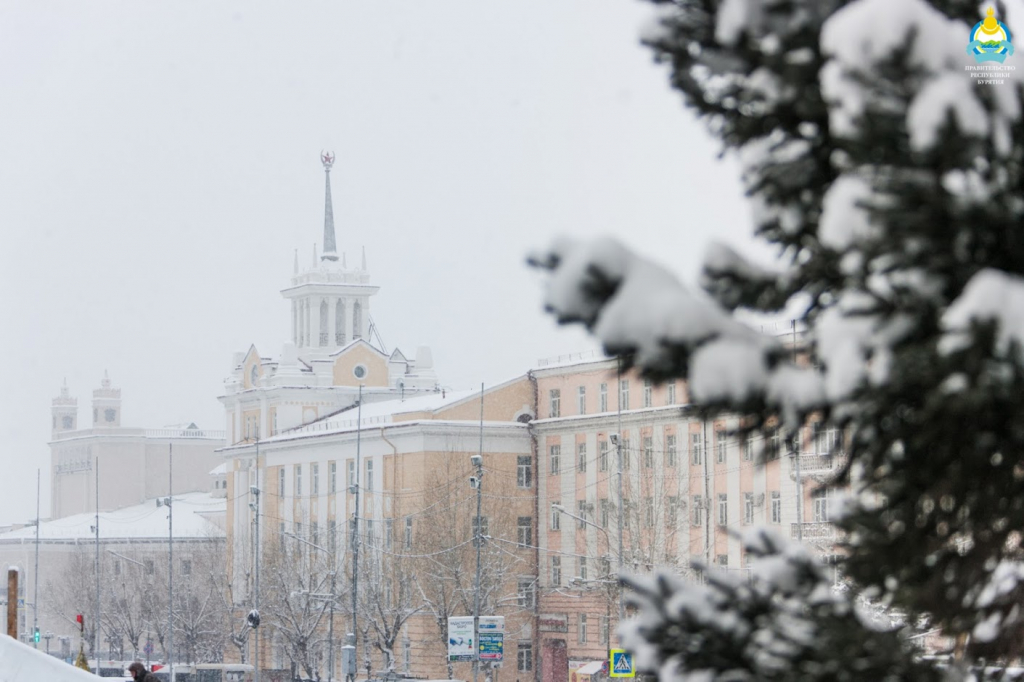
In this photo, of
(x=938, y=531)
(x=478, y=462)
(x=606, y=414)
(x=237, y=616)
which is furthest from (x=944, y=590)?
(x=237, y=616)

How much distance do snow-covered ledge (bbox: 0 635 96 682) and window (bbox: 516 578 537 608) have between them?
4838 centimetres

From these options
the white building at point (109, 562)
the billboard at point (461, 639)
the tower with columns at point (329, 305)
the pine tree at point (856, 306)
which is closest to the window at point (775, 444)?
the pine tree at point (856, 306)

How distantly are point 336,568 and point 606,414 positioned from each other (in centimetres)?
1104

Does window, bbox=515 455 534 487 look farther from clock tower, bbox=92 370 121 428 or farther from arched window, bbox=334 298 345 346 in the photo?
clock tower, bbox=92 370 121 428

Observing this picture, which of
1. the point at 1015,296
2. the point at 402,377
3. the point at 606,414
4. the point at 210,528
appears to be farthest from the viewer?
the point at 210,528

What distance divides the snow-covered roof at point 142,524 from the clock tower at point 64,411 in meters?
73.2

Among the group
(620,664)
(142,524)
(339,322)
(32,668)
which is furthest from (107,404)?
(32,668)

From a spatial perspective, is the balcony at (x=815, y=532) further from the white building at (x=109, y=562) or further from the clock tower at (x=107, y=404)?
the clock tower at (x=107, y=404)

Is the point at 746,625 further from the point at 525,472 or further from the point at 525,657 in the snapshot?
the point at 525,472

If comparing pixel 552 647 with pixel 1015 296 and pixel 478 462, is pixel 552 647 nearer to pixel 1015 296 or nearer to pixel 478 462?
pixel 478 462

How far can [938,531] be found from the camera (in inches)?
143

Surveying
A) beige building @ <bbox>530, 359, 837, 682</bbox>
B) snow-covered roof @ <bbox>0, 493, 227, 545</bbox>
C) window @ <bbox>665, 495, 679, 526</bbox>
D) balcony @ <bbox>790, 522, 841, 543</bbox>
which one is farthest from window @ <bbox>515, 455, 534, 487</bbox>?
snow-covered roof @ <bbox>0, 493, 227, 545</bbox>

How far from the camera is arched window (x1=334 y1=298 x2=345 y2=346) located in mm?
94938

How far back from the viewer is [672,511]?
53.8 m
